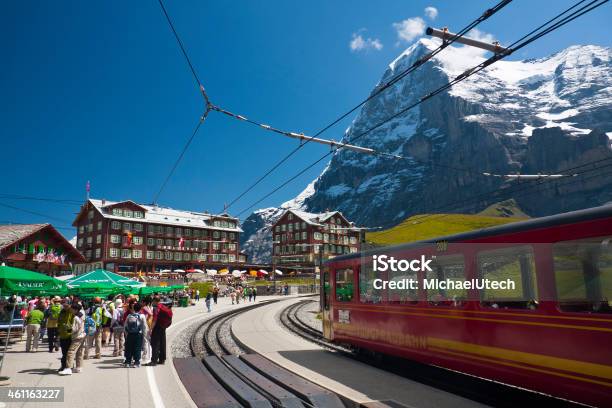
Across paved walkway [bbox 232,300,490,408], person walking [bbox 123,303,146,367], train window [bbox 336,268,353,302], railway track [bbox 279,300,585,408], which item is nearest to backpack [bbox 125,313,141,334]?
person walking [bbox 123,303,146,367]

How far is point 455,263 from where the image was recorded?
397 inches

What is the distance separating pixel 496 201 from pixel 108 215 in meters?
153

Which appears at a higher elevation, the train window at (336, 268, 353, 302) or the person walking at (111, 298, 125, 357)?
the train window at (336, 268, 353, 302)

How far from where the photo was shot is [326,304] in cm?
1694

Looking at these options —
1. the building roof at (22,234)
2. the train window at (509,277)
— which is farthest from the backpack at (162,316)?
the building roof at (22,234)

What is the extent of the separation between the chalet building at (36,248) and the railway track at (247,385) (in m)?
26.1

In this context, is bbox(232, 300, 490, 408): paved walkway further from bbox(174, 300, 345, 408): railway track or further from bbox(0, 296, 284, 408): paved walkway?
bbox(0, 296, 284, 408): paved walkway

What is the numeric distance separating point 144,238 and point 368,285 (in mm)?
76234

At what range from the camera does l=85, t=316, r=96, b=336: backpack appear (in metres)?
→ 13.5

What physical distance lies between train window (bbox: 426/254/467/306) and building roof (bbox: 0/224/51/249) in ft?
100

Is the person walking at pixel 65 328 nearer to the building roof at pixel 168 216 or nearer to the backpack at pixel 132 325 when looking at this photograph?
the backpack at pixel 132 325

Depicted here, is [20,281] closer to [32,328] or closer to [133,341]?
[133,341]

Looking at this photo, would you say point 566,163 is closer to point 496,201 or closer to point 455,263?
point 496,201

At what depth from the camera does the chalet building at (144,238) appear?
78500mm
